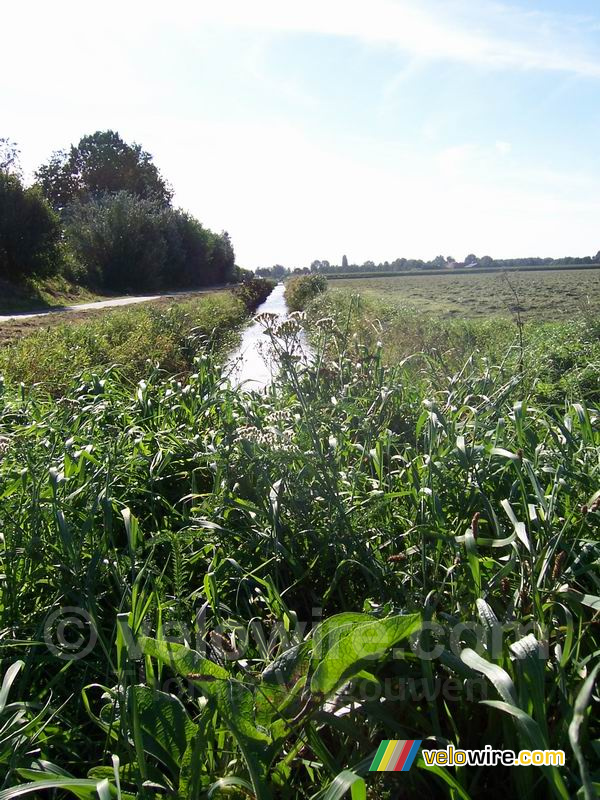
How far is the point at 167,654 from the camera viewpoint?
1435 millimetres

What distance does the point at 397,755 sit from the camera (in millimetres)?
1358

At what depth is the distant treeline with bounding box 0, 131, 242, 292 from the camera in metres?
24.0

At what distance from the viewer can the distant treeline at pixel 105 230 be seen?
78.7ft

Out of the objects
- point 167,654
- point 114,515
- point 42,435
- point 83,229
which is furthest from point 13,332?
point 83,229

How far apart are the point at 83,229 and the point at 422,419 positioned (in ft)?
119

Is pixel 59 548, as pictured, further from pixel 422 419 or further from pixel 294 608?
pixel 422 419

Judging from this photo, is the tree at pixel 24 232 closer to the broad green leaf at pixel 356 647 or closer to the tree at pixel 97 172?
the broad green leaf at pixel 356 647

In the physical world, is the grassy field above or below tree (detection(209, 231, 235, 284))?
below

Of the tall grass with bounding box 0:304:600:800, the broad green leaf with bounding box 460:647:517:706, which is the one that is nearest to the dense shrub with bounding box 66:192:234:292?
the tall grass with bounding box 0:304:600:800

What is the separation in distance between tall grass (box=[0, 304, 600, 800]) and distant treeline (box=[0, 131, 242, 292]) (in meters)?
23.6

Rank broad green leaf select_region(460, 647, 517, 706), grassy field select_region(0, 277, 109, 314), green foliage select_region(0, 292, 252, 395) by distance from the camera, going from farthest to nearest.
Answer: grassy field select_region(0, 277, 109, 314) < green foliage select_region(0, 292, 252, 395) < broad green leaf select_region(460, 647, 517, 706)

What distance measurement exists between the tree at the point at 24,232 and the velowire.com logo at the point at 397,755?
2583 cm

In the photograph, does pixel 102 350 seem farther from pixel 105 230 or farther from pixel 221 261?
pixel 221 261

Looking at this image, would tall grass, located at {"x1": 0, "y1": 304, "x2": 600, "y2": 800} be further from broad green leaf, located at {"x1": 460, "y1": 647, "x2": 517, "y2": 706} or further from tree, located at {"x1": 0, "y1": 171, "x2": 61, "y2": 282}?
tree, located at {"x1": 0, "y1": 171, "x2": 61, "y2": 282}
